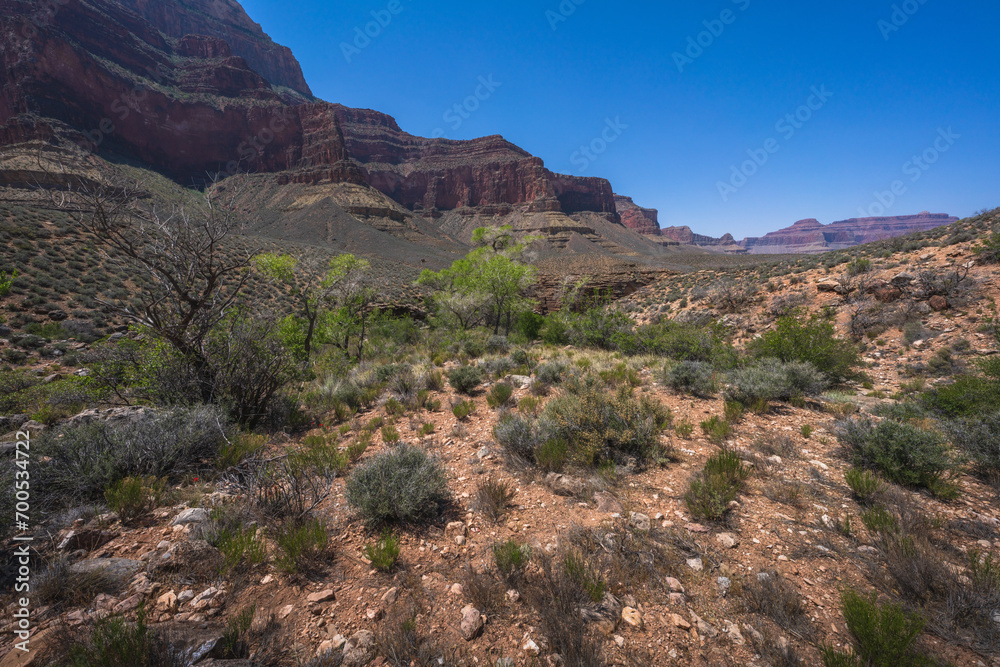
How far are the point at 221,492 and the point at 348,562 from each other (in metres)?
1.95

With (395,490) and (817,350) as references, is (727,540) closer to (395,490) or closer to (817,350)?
(395,490)

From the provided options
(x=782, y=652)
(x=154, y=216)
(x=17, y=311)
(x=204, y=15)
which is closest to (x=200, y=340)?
(x=154, y=216)

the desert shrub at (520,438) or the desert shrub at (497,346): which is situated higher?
the desert shrub at (497,346)

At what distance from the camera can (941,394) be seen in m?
5.72

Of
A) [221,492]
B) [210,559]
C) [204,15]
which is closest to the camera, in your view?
[210,559]

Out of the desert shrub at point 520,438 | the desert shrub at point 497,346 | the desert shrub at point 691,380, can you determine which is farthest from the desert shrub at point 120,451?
the desert shrub at point 497,346

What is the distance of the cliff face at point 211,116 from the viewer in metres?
77.6

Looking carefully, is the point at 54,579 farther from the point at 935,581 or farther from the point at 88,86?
the point at 88,86

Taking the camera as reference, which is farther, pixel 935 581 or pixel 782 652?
pixel 935 581

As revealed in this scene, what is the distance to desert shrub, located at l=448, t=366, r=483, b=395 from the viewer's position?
748 centimetres

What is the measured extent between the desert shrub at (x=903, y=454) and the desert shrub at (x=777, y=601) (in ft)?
8.03

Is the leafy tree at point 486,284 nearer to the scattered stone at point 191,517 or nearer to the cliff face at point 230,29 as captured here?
the scattered stone at point 191,517

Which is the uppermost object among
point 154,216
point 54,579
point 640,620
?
point 154,216

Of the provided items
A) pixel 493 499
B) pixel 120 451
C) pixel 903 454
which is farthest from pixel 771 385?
pixel 120 451
